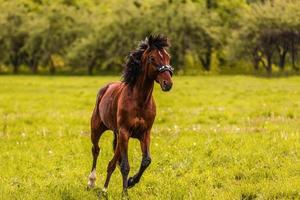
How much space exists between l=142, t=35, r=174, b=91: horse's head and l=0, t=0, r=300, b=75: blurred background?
82.2 metres

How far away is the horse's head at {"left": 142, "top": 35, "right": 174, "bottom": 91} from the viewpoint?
9.63 meters

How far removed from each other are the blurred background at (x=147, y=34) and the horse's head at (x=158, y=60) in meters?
82.2

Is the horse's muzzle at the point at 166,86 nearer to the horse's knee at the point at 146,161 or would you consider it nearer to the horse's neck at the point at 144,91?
the horse's neck at the point at 144,91

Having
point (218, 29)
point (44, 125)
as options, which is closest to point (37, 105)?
point (44, 125)

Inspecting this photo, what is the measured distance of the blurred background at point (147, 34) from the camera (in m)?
92.9

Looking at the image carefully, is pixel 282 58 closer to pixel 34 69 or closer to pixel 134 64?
pixel 34 69

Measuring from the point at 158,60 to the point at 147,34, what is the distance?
9041 cm

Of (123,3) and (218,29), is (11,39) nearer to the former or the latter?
(123,3)

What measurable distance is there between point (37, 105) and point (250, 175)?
26054mm

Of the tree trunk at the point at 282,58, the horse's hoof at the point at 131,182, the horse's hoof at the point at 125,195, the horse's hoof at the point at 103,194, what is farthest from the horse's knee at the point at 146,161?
the tree trunk at the point at 282,58

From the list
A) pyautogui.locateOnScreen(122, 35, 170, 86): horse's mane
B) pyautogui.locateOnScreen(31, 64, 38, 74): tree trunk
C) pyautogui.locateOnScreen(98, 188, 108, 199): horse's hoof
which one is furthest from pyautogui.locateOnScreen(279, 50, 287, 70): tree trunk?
pyautogui.locateOnScreen(122, 35, 170, 86): horse's mane

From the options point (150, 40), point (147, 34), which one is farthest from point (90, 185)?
point (147, 34)

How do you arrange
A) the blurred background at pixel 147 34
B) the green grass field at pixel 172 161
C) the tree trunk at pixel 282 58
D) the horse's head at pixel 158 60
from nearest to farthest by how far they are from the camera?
the horse's head at pixel 158 60, the green grass field at pixel 172 161, the tree trunk at pixel 282 58, the blurred background at pixel 147 34

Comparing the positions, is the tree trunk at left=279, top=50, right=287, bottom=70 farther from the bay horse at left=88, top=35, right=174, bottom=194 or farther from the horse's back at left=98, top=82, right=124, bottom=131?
the bay horse at left=88, top=35, right=174, bottom=194
